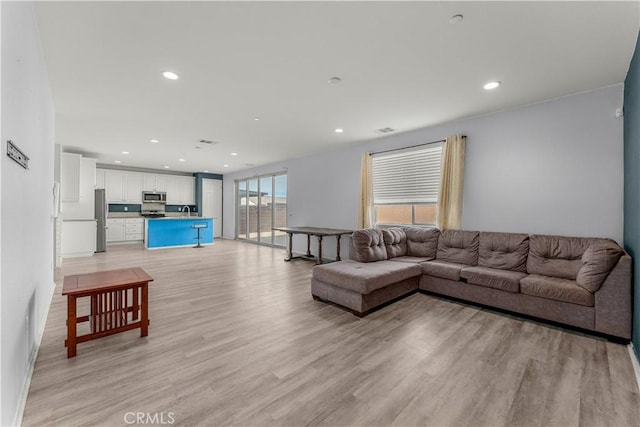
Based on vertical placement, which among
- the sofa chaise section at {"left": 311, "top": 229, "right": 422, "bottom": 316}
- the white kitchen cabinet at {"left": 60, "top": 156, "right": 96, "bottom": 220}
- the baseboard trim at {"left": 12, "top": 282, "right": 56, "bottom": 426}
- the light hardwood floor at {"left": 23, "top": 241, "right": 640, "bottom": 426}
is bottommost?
the light hardwood floor at {"left": 23, "top": 241, "right": 640, "bottom": 426}

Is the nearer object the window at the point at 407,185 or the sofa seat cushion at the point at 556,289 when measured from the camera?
the sofa seat cushion at the point at 556,289

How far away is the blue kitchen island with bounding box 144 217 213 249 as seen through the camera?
812 cm

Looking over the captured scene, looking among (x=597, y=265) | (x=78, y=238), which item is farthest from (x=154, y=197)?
(x=597, y=265)

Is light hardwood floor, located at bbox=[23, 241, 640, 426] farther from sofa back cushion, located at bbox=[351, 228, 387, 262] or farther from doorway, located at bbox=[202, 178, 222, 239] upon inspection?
doorway, located at bbox=[202, 178, 222, 239]

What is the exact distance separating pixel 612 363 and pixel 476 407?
1488 mm

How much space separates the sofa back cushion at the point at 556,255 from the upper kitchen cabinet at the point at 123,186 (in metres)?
10.9

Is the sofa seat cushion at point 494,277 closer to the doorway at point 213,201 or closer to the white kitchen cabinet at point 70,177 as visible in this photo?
the white kitchen cabinet at point 70,177

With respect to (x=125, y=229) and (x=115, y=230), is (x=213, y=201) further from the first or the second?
(x=115, y=230)

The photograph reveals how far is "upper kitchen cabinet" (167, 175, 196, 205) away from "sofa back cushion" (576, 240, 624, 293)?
1107 cm

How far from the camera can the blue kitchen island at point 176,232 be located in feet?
26.6

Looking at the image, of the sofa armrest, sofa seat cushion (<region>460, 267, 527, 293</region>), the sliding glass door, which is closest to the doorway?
the sliding glass door

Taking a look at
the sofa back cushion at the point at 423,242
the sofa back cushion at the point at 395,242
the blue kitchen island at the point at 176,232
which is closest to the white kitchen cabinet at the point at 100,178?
the blue kitchen island at the point at 176,232

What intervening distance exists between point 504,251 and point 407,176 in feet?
6.93

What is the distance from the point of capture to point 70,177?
255 inches
